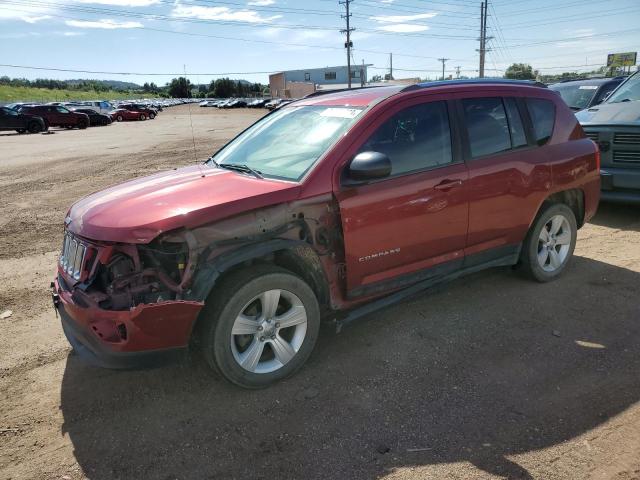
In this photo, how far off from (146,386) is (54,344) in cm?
111

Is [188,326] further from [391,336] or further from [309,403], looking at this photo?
[391,336]

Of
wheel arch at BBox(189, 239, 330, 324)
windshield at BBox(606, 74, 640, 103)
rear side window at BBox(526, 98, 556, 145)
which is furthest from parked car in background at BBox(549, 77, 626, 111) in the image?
wheel arch at BBox(189, 239, 330, 324)

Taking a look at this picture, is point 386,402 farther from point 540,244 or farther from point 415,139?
point 540,244

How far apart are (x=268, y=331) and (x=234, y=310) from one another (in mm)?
331

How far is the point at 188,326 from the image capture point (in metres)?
2.88

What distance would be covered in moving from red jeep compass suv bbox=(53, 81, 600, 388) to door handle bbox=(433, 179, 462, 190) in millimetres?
11

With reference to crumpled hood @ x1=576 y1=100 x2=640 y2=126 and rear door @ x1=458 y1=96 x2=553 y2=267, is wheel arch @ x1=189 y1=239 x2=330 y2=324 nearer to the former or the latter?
rear door @ x1=458 y1=96 x2=553 y2=267

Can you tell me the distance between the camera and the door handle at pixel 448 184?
12.3 feet

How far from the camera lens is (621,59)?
86500 mm

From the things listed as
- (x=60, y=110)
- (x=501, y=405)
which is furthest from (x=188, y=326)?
(x=60, y=110)

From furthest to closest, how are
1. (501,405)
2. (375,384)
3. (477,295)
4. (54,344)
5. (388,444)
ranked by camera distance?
1. (477,295)
2. (54,344)
3. (375,384)
4. (501,405)
5. (388,444)

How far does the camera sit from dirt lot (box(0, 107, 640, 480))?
2.59 metres

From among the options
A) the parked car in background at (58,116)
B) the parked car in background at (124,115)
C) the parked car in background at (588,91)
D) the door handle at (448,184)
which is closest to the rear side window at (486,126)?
the door handle at (448,184)

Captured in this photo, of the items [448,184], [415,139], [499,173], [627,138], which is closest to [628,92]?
[627,138]
